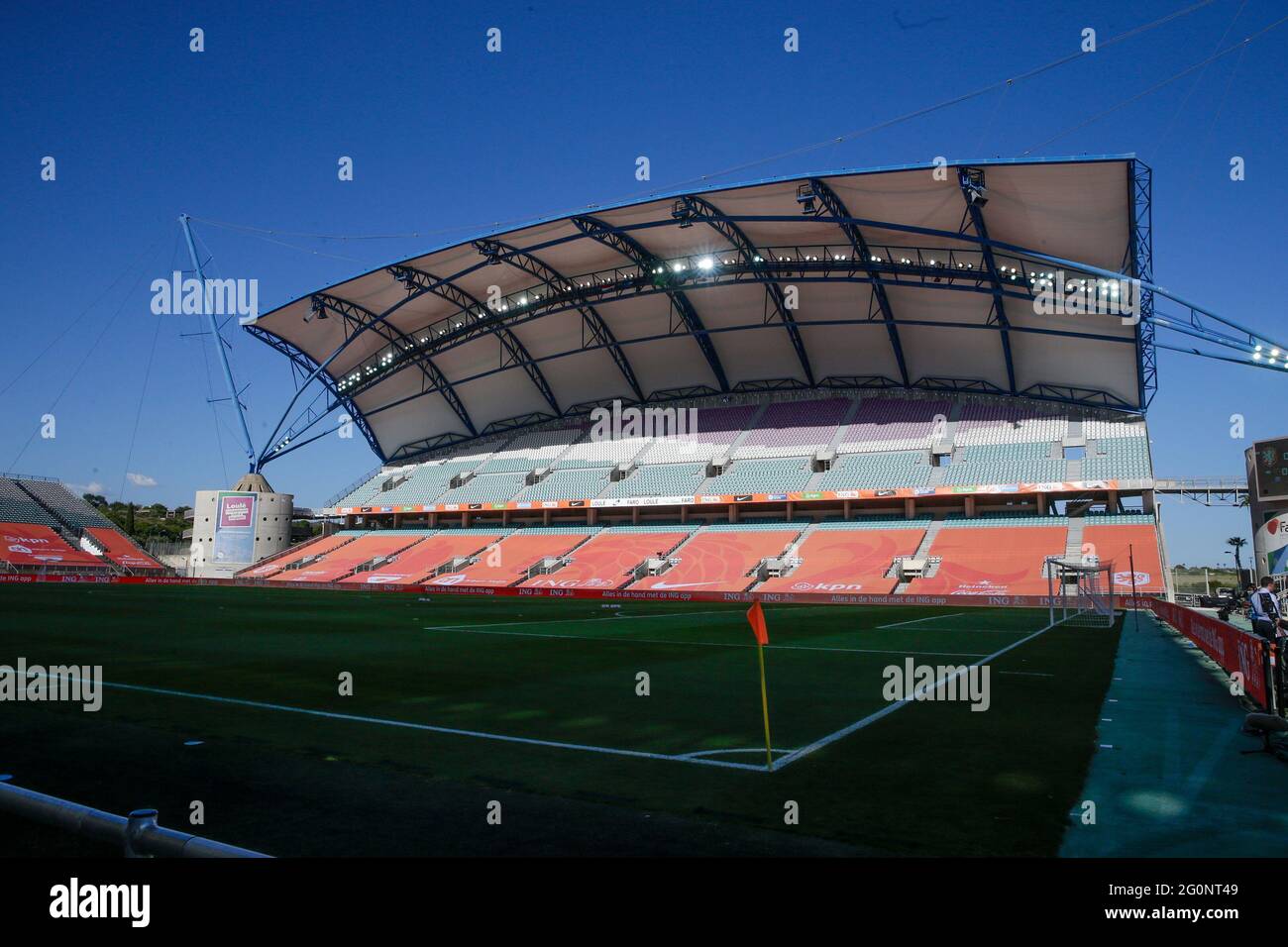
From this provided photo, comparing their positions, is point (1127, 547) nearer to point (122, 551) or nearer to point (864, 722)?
point (864, 722)

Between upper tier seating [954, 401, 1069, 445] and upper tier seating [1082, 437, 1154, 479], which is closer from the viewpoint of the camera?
upper tier seating [1082, 437, 1154, 479]

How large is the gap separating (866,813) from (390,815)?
134 inches

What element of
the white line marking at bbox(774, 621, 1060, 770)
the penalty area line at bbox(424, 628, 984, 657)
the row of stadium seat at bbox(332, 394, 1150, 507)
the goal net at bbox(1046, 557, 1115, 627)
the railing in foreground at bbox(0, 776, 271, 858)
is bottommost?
the goal net at bbox(1046, 557, 1115, 627)

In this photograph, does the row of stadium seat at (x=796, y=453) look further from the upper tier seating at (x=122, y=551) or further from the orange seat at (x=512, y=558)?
the upper tier seating at (x=122, y=551)

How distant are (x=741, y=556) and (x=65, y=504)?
5895cm

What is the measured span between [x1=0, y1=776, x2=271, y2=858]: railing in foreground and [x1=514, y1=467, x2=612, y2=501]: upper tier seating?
55.2 metres

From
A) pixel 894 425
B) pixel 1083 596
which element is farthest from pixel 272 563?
pixel 1083 596

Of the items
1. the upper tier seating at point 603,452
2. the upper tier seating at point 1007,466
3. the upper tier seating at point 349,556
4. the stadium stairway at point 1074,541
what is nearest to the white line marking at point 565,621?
the stadium stairway at point 1074,541

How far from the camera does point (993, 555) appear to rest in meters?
42.9

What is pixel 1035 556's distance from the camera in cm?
4184

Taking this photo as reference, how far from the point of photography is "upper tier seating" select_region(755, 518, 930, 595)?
42281 mm

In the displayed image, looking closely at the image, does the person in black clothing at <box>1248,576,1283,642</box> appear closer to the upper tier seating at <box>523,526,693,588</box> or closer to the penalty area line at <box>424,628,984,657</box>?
the penalty area line at <box>424,628,984,657</box>

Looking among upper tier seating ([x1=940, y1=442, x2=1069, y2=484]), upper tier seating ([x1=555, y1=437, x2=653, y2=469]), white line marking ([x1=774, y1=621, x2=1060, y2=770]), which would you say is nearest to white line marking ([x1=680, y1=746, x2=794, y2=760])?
white line marking ([x1=774, y1=621, x2=1060, y2=770])
